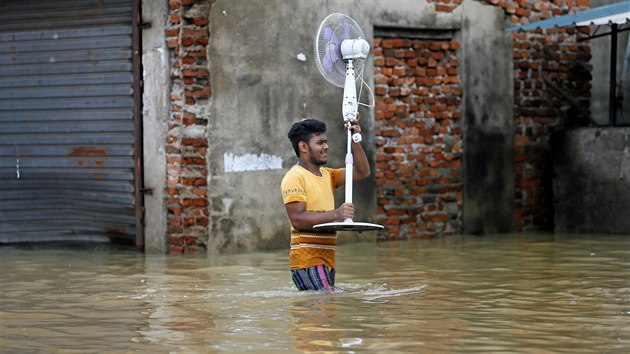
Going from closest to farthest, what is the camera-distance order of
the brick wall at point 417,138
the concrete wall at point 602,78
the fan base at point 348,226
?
the fan base at point 348,226
the brick wall at point 417,138
the concrete wall at point 602,78

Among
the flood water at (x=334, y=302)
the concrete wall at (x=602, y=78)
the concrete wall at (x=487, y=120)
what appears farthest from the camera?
the concrete wall at (x=602, y=78)

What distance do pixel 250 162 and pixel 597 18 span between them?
13.8 ft

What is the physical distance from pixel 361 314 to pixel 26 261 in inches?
196

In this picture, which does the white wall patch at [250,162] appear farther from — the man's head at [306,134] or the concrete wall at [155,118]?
the man's head at [306,134]

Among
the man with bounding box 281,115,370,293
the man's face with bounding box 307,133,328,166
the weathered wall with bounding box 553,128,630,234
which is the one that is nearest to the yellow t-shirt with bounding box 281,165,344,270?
the man with bounding box 281,115,370,293

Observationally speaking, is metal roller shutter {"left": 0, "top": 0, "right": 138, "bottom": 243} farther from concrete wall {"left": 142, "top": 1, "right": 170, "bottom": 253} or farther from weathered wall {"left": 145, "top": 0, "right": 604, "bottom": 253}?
weathered wall {"left": 145, "top": 0, "right": 604, "bottom": 253}

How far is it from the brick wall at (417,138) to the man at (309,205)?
4.95 m

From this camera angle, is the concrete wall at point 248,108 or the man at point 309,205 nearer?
the man at point 309,205

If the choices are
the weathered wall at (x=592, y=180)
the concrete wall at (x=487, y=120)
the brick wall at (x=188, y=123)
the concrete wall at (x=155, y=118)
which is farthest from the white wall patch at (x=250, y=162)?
the weathered wall at (x=592, y=180)

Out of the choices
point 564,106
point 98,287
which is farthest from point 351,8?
point 98,287

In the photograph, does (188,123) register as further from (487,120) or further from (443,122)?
(487,120)

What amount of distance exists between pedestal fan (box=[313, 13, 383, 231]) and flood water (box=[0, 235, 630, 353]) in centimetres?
103

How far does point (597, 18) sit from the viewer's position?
12.8m

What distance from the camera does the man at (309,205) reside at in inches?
308
